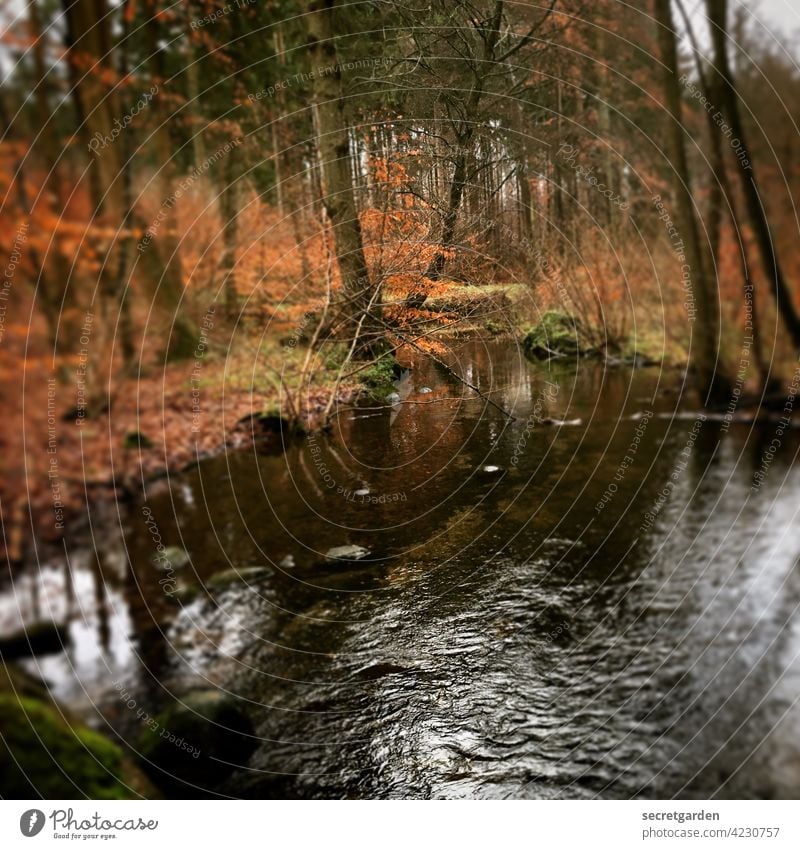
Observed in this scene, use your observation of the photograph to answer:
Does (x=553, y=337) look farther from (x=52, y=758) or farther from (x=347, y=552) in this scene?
(x=52, y=758)

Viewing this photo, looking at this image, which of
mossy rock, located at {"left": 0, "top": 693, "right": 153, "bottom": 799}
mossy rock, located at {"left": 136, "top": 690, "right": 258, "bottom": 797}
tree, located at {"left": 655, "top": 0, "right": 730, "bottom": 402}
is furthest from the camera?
tree, located at {"left": 655, "top": 0, "right": 730, "bottom": 402}

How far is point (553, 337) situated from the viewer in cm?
281

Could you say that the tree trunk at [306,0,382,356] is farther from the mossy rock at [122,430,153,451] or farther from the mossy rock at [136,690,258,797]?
the mossy rock at [136,690,258,797]

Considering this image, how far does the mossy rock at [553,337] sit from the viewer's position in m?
2.76

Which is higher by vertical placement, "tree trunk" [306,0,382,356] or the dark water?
"tree trunk" [306,0,382,356]

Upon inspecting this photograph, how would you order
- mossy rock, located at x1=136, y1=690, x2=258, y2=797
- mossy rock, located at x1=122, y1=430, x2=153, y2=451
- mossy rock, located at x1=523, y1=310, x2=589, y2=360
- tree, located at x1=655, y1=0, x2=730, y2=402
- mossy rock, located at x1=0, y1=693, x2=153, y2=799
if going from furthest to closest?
mossy rock, located at x1=523, y1=310, x2=589, y2=360 → tree, located at x1=655, y1=0, x2=730, y2=402 → mossy rock, located at x1=122, y1=430, x2=153, y2=451 → mossy rock, located at x1=136, y1=690, x2=258, y2=797 → mossy rock, located at x1=0, y1=693, x2=153, y2=799

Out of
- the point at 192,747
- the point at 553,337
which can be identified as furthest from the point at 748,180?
the point at 192,747

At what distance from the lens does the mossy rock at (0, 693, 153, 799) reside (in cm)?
221

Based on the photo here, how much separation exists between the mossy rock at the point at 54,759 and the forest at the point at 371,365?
0.06 feet

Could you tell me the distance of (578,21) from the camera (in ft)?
8.30

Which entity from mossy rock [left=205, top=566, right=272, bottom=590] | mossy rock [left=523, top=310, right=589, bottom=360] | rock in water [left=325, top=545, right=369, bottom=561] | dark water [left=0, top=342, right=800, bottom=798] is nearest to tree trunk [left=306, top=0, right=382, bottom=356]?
dark water [left=0, top=342, right=800, bottom=798]

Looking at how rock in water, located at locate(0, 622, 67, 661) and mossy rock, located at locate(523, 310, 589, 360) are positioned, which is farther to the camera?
mossy rock, located at locate(523, 310, 589, 360)

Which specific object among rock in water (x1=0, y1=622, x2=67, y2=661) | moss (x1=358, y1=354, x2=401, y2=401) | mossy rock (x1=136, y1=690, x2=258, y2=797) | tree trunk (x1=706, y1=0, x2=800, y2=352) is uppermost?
tree trunk (x1=706, y1=0, x2=800, y2=352)

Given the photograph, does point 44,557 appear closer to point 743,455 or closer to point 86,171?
point 86,171
